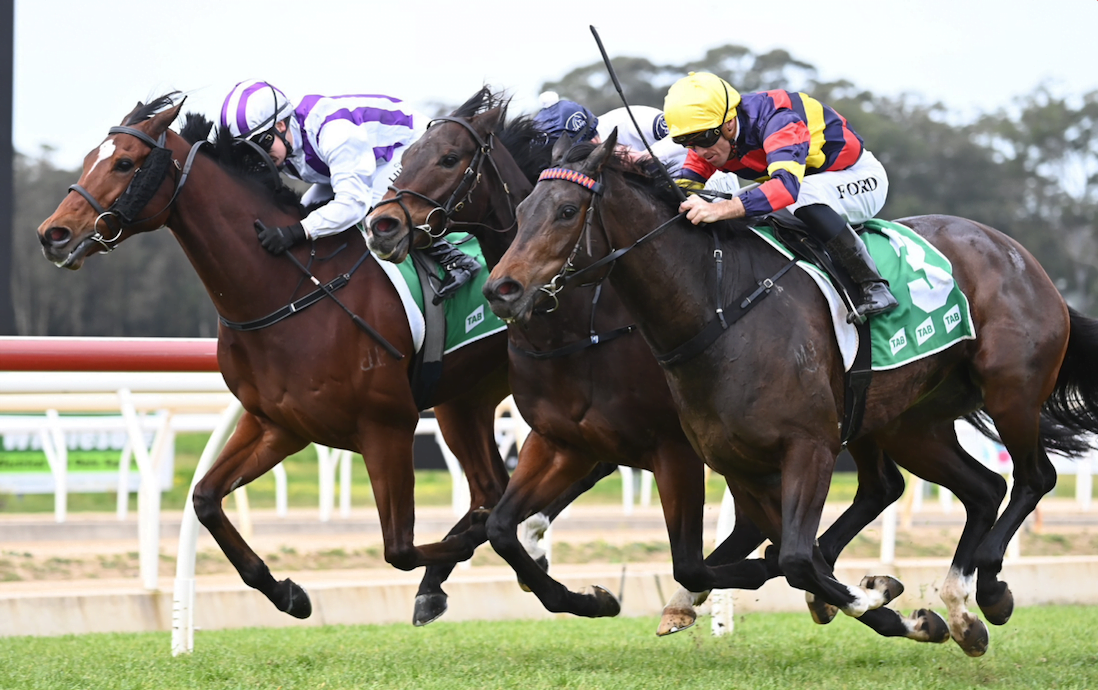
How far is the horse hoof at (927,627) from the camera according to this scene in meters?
4.51

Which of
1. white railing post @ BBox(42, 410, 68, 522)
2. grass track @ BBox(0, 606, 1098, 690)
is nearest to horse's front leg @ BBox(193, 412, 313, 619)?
grass track @ BBox(0, 606, 1098, 690)

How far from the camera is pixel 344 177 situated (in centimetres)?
477

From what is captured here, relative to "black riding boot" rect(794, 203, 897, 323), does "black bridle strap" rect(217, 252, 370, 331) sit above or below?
below

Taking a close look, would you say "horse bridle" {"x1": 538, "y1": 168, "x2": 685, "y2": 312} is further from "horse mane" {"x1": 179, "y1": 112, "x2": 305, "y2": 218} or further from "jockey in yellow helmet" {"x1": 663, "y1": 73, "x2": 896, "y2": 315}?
"horse mane" {"x1": 179, "y1": 112, "x2": 305, "y2": 218}

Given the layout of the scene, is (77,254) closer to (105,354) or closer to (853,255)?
(105,354)

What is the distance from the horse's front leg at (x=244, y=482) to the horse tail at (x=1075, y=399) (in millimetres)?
2946

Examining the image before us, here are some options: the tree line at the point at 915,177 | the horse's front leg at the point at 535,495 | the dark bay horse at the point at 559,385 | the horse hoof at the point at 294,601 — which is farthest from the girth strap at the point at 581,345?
the tree line at the point at 915,177

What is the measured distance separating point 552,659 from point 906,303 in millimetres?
1734

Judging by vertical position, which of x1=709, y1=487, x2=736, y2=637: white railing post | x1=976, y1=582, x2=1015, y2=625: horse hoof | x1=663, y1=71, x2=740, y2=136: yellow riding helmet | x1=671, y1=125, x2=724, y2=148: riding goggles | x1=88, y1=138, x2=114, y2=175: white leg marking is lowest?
x1=709, y1=487, x2=736, y2=637: white railing post

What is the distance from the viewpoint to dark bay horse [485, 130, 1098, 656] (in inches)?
150

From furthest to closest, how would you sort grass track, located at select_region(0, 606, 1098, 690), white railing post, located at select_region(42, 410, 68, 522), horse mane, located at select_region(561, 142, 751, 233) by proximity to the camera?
white railing post, located at select_region(42, 410, 68, 522)
grass track, located at select_region(0, 606, 1098, 690)
horse mane, located at select_region(561, 142, 751, 233)

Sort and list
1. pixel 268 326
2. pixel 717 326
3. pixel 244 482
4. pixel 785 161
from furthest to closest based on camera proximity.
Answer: pixel 244 482 < pixel 268 326 < pixel 785 161 < pixel 717 326

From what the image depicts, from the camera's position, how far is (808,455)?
392cm

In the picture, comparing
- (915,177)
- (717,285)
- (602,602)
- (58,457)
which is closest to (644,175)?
(717,285)
